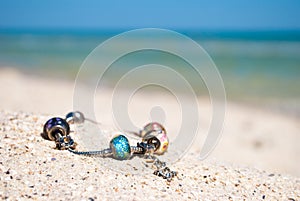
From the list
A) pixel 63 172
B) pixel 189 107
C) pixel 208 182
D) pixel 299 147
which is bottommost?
pixel 63 172

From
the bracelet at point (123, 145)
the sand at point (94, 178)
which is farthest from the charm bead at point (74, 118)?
the bracelet at point (123, 145)

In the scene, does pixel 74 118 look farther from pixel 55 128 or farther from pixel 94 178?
pixel 94 178

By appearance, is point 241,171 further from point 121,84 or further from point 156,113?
point 121,84

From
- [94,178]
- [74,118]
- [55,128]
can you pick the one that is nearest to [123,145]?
[94,178]

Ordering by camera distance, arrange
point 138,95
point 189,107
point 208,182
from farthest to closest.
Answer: point 138,95, point 189,107, point 208,182

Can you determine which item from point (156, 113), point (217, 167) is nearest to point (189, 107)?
point (156, 113)

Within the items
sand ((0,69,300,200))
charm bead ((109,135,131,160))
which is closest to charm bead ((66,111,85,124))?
sand ((0,69,300,200))

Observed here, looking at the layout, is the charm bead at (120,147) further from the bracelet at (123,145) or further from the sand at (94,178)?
the sand at (94,178)

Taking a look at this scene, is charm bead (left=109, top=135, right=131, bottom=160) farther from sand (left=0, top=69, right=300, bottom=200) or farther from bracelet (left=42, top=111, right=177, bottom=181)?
sand (left=0, top=69, right=300, bottom=200)

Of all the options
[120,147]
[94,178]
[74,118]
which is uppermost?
[74,118]
